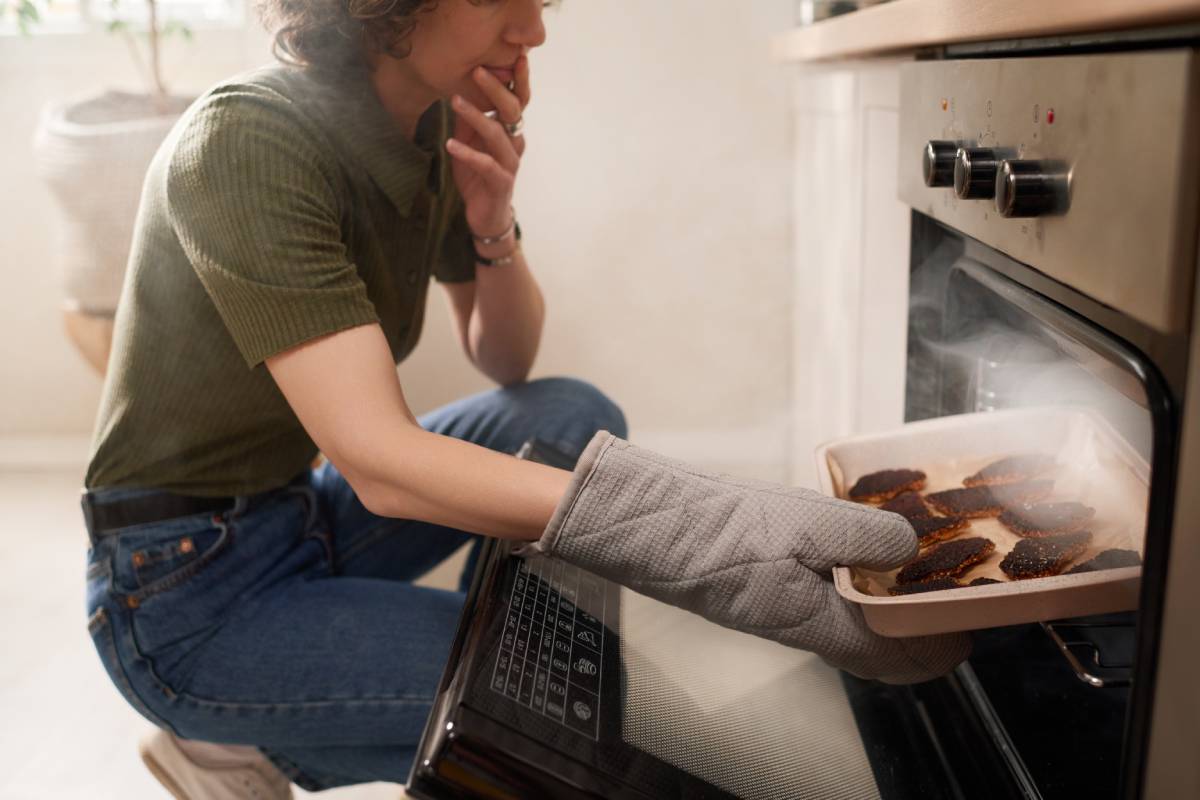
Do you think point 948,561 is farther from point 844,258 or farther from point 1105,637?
point 844,258

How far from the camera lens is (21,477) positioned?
1805mm

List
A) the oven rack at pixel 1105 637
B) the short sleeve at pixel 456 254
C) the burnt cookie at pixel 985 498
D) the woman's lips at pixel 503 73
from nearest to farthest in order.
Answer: the oven rack at pixel 1105 637, the burnt cookie at pixel 985 498, the woman's lips at pixel 503 73, the short sleeve at pixel 456 254

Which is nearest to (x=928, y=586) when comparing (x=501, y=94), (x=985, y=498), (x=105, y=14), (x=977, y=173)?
(x=985, y=498)

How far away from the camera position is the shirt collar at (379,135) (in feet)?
2.73

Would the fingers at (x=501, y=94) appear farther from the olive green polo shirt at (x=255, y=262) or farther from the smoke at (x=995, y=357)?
the smoke at (x=995, y=357)

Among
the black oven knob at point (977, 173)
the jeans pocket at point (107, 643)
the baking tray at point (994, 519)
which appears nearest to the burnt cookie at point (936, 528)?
the baking tray at point (994, 519)

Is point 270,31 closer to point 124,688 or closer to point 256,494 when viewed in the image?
point 256,494

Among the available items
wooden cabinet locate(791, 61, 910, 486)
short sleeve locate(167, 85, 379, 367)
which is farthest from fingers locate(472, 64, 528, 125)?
wooden cabinet locate(791, 61, 910, 486)

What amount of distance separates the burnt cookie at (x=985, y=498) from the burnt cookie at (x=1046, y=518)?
1 cm

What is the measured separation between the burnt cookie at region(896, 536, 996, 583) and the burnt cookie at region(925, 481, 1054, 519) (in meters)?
0.05

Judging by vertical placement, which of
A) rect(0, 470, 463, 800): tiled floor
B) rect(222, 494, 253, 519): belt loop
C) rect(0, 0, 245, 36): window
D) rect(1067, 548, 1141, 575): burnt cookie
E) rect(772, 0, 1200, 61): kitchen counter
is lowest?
rect(0, 470, 463, 800): tiled floor

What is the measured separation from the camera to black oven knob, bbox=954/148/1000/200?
0.60 meters

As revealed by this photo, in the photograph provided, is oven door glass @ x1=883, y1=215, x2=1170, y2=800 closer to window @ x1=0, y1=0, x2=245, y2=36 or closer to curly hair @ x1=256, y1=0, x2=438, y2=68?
curly hair @ x1=256, y1=0, x2=438, y2=68

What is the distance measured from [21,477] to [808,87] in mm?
1475
